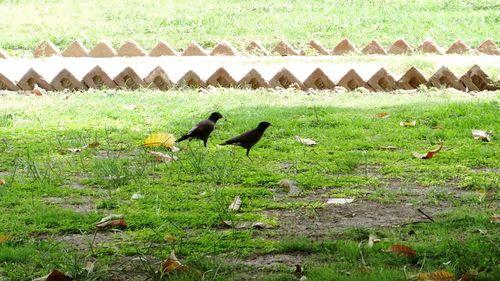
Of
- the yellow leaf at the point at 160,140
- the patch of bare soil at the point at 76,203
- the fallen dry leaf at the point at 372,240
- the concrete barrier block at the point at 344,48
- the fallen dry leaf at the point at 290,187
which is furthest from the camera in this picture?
the concrete barrier block at the point at 344,48

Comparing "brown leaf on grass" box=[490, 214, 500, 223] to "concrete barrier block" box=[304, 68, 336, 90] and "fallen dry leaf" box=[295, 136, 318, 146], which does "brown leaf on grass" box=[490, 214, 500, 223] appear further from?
"concrete barrier block" box=[304, 68, 336, 90]

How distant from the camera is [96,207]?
5.27 m

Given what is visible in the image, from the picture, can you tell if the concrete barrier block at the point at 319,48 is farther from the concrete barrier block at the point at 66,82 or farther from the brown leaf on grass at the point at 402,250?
the brown leaf on grass at the point at 402,250

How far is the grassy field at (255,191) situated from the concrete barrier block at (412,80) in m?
0.95

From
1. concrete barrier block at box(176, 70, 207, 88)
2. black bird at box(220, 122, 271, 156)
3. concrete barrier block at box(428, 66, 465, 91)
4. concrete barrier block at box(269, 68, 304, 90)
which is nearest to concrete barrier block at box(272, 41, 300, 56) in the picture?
concrete barrier block at box(269, 68, 304, 90)

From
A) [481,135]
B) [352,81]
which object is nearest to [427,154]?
[481,135]

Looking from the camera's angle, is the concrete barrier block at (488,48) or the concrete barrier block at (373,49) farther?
the concrete barrier block at (373,49)

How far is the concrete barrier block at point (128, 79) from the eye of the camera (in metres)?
10.1

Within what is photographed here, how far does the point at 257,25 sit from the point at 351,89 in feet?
14.7

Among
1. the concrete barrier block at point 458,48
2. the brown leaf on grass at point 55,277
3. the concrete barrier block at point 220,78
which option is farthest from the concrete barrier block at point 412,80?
the brown leaf on grass at point 55,277

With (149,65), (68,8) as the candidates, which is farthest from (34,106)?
(68,8)

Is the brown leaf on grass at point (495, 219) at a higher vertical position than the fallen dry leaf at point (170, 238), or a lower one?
higher

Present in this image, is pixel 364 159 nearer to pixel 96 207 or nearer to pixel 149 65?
pixel 96 207

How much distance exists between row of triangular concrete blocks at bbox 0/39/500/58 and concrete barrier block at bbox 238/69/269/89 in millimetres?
1902
